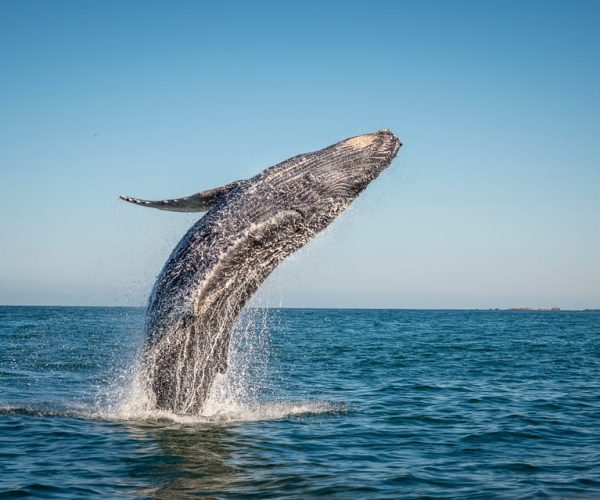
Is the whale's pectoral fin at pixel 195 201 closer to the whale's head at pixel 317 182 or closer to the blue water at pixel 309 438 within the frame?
the whale's head at pixel 317 182

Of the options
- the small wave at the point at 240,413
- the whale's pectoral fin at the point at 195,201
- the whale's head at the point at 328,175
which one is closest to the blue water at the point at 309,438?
the small wave at the point at 240,413

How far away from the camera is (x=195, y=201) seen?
1014cm

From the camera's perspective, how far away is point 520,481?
28.5 ft

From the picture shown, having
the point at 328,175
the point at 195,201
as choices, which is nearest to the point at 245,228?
the point at 195,201

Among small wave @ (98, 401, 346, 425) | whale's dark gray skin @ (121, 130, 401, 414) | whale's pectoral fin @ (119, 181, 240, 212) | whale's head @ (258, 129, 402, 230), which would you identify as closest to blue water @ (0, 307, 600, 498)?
small wave @ (98, 401, 346, 425)

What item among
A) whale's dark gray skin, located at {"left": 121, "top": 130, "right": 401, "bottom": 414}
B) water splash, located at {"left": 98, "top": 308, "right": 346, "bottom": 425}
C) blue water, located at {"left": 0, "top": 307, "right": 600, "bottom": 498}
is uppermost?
whale's dark gray skin, located at {"left": 121, "top": 130, "right": 401, "bottom": 414}

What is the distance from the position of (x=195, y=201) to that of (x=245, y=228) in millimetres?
864

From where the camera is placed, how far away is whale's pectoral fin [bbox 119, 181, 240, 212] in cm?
1002

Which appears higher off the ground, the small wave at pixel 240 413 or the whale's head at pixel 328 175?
the whale's head at pixel 328 175

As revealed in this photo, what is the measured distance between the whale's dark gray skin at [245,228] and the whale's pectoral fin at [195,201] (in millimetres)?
14

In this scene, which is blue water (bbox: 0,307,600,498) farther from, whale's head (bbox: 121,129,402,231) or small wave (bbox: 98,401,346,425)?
whale's head (bbox: 121,129,402,231)

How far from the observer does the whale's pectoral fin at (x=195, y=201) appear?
32.9 ft

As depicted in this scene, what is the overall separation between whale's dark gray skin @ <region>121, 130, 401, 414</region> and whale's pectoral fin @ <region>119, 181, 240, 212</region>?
0.04 ft

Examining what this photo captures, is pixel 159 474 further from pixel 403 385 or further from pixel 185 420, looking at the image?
pixel 403 385
